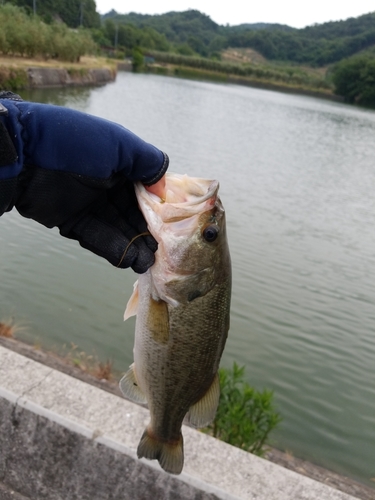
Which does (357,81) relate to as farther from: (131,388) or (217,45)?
(131,388)

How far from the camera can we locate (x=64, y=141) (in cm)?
178

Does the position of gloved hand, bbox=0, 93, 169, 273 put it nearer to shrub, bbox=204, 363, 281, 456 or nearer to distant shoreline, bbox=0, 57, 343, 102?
shrub, bbox=204, 363, 281, 456

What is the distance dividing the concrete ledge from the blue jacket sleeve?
53.5 inches

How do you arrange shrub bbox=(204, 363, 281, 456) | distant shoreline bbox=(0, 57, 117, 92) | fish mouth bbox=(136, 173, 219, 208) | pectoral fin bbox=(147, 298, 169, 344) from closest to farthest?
1. fish mouth bbox=(136, 173, 219, 208)
2. pectoral fin bbox=(147, 298, 169, 344)
3. shrub bbox=(204, 363, 281, 456)
4. distant shoreline bbox=(0, 57, 117, 92)

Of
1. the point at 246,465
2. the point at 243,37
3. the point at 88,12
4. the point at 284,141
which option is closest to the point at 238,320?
the point at 246,465

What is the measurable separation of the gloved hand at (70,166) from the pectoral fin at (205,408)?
0.77 m

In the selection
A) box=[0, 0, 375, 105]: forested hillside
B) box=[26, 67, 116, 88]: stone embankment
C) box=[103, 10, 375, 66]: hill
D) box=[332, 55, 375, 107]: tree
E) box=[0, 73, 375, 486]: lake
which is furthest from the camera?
box=[103, 10, 375, 66]: hill

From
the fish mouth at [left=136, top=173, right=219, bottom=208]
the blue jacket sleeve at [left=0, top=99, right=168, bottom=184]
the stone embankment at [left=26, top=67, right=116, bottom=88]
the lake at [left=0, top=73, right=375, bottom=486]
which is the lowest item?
the stone embankment at [left=26, top=67, right=116, bottom=88]

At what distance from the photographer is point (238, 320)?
7711mm

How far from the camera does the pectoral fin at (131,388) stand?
242 centimetres

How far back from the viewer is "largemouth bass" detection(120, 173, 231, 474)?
216 centimetres

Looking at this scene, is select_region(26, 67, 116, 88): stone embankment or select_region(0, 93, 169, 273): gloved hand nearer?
select_region(0, 93, 169, 273): gloved hand

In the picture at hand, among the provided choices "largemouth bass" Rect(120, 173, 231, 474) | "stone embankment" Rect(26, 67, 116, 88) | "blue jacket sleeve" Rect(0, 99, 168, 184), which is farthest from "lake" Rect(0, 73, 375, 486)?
"stone embankment" Rect(26, 67, 116, 88)

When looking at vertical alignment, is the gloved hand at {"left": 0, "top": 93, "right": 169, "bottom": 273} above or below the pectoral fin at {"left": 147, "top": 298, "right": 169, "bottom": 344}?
above
